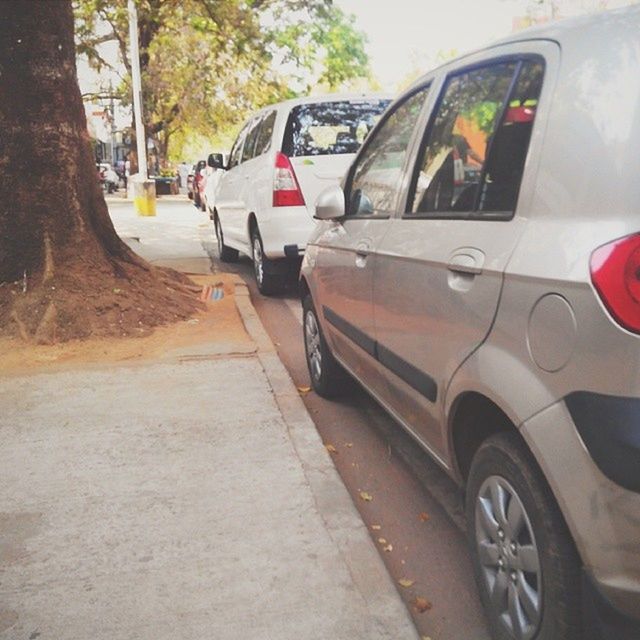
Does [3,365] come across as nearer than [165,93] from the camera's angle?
Yes

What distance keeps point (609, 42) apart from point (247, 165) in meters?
6.59

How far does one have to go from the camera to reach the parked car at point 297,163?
7.00m

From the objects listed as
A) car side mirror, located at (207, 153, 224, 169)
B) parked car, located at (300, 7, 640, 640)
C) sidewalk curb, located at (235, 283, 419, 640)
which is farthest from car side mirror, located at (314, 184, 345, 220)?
car side mirror, located at (207, 153, 224, 169)

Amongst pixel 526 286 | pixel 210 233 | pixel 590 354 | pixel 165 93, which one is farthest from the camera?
pixel 165 93

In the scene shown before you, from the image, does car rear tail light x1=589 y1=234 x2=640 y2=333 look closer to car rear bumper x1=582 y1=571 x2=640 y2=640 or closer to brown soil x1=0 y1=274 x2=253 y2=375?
car rear bumper x1=582 y1=571 x2=640 y2=640

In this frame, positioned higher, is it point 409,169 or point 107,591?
point 409,169

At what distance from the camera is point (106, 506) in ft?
10.2

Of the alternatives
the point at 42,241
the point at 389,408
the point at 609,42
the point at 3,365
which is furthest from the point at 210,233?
the point at 609,42

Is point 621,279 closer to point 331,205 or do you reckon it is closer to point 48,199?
point 331,205

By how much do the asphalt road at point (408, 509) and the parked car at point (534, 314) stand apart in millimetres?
336

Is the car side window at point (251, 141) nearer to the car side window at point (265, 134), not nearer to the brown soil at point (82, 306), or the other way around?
the car side window at point (265, 134)

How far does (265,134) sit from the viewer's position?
7746mm

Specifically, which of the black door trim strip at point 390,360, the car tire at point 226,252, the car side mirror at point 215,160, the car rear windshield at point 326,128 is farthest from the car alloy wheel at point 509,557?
the car tire at point 226,252

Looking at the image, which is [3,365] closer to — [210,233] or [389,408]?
[389,408]
